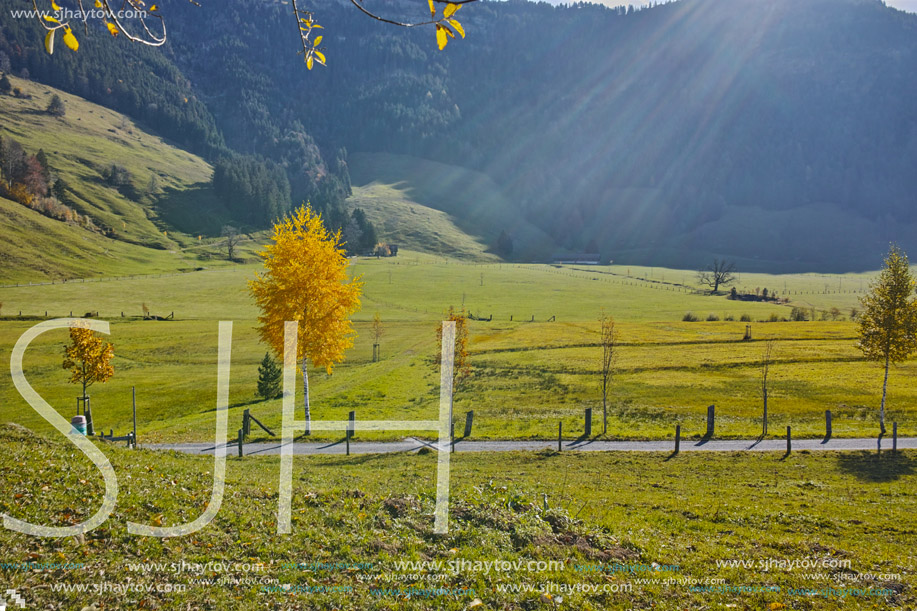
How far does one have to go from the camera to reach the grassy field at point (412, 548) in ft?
25.4

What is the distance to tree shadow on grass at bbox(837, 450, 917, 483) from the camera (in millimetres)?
21797

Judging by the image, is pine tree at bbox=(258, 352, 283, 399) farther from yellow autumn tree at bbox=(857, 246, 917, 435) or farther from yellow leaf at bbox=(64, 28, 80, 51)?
yellow autumn tree at bbox=(857, 246, 917, 435)

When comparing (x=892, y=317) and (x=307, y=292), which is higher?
(x=892, y=317)

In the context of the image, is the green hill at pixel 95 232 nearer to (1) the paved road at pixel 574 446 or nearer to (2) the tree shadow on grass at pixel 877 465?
(1) the paved road at pixel 574 446

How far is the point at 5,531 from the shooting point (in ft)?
24.9

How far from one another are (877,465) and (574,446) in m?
14.7

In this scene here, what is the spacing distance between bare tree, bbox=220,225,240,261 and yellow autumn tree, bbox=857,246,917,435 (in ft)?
529

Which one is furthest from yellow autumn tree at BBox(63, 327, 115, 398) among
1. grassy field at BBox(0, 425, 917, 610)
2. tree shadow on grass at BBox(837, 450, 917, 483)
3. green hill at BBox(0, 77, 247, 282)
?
green hill at BBox(0, 77, 247, 282)

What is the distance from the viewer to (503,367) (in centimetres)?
5303

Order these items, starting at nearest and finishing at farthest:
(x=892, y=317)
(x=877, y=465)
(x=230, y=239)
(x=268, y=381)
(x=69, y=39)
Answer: (x=69, y=39) < (x=877, y=465) < (x=892, y=317) < (x=268, y=381) < (x=230, y=239)

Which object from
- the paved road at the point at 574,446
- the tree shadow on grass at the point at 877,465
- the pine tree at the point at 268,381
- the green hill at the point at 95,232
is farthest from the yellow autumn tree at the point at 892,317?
the green hill at the point at 95,232

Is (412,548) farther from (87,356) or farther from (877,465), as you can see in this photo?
(87,356)

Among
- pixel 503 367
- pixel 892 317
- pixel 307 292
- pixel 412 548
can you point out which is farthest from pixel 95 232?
pixel 892 317

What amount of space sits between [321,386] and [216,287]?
254 feet
